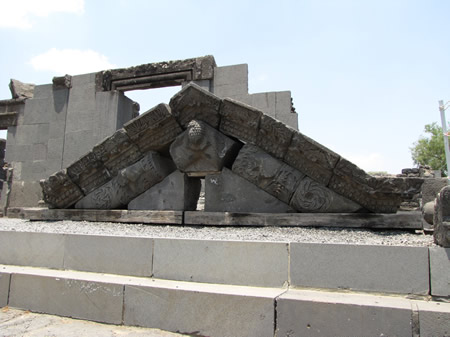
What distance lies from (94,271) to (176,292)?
3.70 feet

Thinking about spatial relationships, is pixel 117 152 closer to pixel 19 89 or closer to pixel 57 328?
pixel 57 328

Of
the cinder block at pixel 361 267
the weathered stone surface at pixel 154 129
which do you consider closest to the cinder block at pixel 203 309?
the cinder block at pixel 361 267

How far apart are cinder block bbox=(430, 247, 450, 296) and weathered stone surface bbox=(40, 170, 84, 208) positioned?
14.2 feet

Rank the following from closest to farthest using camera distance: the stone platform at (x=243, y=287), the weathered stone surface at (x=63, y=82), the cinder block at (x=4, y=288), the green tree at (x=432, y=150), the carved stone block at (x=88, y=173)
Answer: the stone platform at (x=243, y=287), the cinder block at (x=4, y=288), the carved stone block at (x=88, y=173), the weathered stone surface at (x=63, y=82), the green tree at (x=432, y=150)

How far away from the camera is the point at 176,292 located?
2.74 meters

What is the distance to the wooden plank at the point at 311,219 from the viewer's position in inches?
136

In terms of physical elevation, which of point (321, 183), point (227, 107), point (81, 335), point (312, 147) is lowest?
point (81, 335)

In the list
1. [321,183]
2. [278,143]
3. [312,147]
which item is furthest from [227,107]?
Answer: [321,183]

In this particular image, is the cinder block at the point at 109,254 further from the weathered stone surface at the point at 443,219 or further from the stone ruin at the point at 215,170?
the weathered stone surface at the point at 443,219

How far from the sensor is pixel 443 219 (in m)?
2.53

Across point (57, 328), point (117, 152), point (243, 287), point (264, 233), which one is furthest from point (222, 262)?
point (117, 152)

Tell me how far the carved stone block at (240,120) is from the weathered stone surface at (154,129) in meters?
0.66

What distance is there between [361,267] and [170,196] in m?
2.61

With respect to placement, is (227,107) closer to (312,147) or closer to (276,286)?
(312,147)
